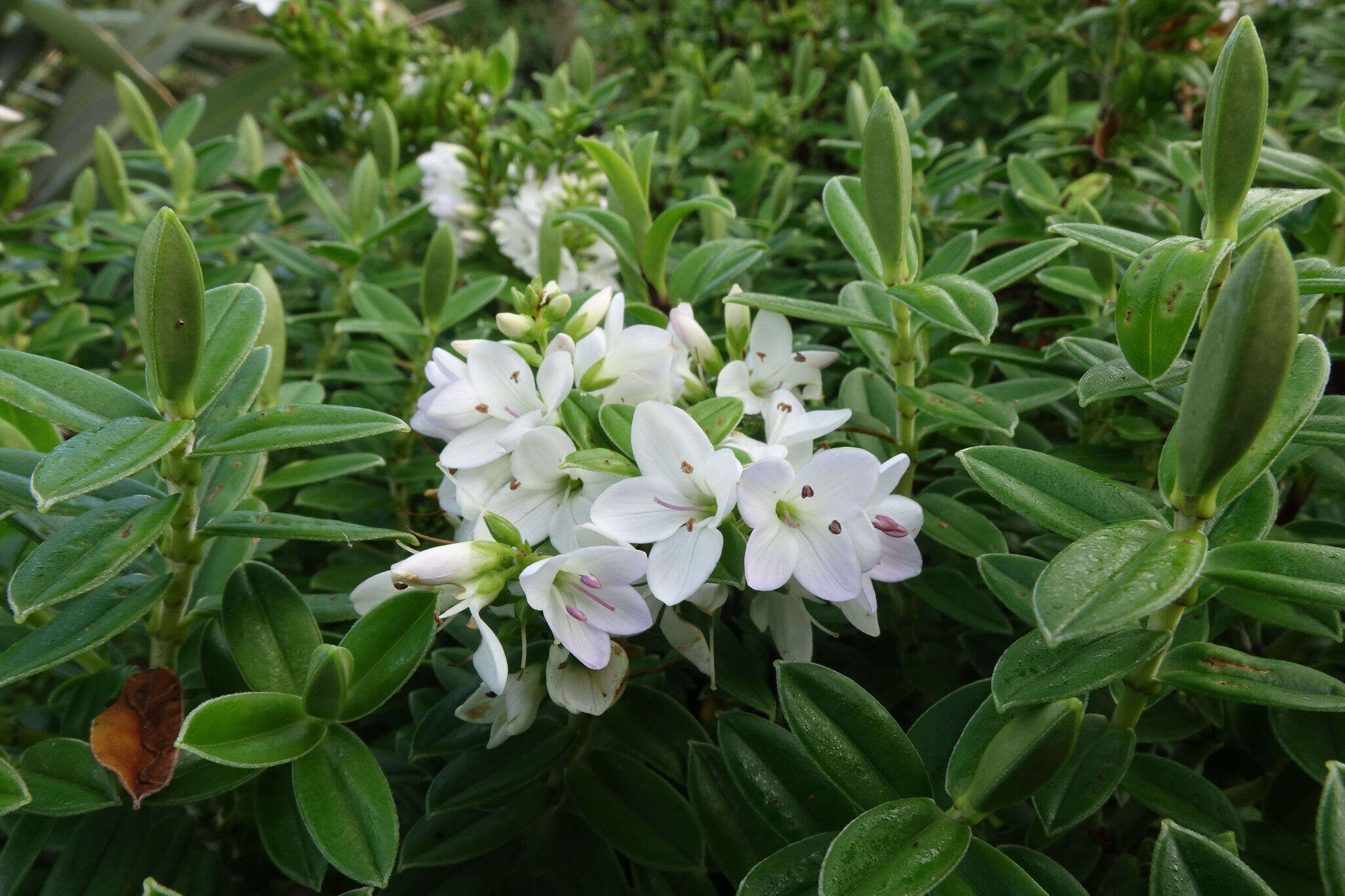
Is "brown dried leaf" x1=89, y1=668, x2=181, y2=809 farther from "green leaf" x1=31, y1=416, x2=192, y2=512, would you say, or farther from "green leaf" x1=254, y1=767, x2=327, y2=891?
"green leaf" x1=31, y1=416, x2=192, y2=512

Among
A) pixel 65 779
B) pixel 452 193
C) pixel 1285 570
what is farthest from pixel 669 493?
pixel 452 193

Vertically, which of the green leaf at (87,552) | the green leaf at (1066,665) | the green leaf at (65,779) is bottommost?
the green leaf at (65,779)

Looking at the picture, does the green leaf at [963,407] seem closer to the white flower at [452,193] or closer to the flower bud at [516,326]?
the flower bud at [516,326]

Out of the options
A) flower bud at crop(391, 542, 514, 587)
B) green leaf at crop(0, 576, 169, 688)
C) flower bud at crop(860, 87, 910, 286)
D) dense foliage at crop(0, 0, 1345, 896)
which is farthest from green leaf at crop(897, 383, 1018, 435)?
green leaf at crop(0, 576, 169, 688)

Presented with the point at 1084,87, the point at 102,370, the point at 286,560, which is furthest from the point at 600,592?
the point at 1084,87

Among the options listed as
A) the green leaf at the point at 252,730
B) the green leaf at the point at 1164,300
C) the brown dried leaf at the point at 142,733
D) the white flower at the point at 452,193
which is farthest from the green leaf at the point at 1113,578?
the white flower at the point at 452,193
